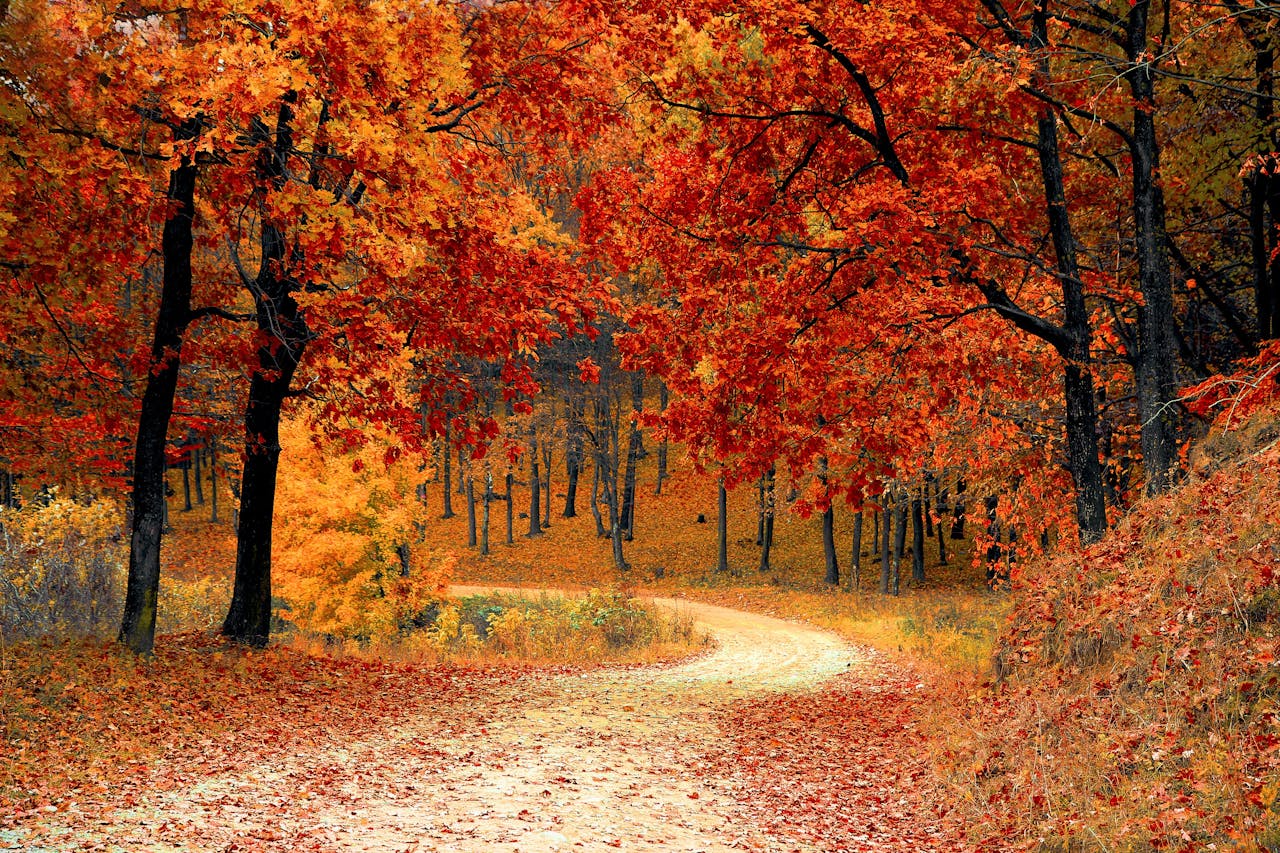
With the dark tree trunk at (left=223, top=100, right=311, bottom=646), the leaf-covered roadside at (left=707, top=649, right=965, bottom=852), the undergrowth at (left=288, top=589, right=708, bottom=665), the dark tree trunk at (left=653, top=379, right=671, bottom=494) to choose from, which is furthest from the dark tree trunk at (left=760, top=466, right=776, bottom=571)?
the dark tree trunk at (left=223, top=100, right=311, bottom=646)

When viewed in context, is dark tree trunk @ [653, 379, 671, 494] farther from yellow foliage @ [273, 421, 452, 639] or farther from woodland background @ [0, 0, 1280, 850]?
woodland background @ [0, 0, 1280, 850]

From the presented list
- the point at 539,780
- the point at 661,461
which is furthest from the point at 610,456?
the point at 539,780

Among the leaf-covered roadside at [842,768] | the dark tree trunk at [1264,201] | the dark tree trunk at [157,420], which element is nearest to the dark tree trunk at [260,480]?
the dark tree trunk at [157,420]

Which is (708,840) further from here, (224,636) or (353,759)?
(224,636)

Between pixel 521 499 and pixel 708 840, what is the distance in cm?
4276

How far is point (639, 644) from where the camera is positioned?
706 inches

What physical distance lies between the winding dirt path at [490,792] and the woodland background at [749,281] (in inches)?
60.2

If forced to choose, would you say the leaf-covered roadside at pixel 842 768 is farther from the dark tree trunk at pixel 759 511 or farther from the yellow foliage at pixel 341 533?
the dark tree trunk at pixel 759 511

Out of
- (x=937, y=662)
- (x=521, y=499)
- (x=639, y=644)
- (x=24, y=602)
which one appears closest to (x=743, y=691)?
(x=937, y=662)

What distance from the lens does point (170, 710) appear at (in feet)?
29.1

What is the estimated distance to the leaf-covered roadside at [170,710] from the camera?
22.7 feet

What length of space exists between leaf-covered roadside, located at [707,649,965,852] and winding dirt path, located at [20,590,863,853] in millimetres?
349

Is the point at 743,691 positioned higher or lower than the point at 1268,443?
lower

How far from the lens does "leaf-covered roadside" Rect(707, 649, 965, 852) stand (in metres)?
6.89
